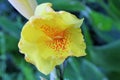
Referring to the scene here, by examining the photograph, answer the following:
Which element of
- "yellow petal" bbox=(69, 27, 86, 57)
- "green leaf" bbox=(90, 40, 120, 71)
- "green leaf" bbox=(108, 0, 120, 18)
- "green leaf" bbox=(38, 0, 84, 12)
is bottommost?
"green leaf" bbox=(90, 40, 120, 71)

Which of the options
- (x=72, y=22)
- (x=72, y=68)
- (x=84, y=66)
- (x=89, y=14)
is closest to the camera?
(x=72, y=22)

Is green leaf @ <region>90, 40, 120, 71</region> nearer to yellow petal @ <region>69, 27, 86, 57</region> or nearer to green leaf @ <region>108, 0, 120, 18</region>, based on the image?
green leaf @ <region>108, 0, 120, 18</region>

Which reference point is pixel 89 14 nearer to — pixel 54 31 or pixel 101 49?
pixel 101 49

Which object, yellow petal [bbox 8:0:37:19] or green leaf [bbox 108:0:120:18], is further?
green leaf [bbox 108:0:120:18]

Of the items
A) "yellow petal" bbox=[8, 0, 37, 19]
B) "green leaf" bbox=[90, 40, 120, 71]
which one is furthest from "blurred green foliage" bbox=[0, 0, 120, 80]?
"yellow petal" bbox=[8, 0, 37, 19]

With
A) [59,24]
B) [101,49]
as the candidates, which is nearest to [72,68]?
[101,49]

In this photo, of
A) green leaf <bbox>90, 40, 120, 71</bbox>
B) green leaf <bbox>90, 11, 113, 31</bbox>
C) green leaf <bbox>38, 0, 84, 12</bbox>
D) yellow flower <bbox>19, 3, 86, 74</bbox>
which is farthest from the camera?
Result: green leaf <bbox>90, 11, 113, 31</bbox>
